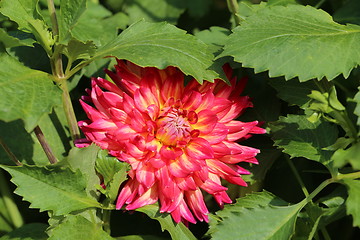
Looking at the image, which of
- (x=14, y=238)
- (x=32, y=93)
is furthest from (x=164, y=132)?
(x=14, y=238)

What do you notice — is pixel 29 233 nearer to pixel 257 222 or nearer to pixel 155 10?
pixel 257 222

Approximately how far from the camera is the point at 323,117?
974mm

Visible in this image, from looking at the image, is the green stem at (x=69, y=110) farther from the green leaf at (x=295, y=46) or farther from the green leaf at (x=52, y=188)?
the green leaf at (x=295, y=46)

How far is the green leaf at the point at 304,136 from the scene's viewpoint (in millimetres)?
967

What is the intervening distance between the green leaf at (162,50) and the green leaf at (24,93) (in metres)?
0.12

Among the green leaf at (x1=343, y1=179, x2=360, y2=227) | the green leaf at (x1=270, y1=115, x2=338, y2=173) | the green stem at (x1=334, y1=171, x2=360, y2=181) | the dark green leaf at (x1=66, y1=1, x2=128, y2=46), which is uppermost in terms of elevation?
the dark green leaf at (x1=66, y1=1, x2=128, y2=46)

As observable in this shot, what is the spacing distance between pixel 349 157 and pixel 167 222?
1.02 feet

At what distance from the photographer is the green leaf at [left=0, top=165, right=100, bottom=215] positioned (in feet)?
2.81

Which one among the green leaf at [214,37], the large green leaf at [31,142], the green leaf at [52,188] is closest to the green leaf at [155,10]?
the green leaf at [214,37]

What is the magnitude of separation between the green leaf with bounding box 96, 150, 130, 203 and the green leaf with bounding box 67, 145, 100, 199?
0.7 inches

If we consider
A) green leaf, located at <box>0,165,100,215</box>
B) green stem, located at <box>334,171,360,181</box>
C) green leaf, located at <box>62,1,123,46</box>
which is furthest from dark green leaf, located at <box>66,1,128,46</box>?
green stem, located at <box>334,171,360,181</box>

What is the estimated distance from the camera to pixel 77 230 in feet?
2.90

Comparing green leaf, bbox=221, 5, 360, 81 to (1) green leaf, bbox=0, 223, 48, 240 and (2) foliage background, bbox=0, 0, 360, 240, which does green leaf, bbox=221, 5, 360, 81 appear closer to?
(2) foliage background, bbox=0, 0, 360, 240

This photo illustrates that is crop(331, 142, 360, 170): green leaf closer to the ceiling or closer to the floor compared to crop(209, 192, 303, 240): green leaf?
closer to the ceiling
